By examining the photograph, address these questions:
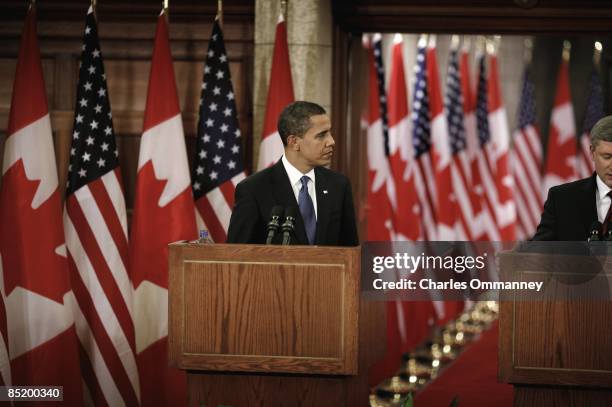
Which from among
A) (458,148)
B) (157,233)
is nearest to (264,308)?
(157,233)

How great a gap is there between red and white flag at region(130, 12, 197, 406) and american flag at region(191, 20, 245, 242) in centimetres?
19

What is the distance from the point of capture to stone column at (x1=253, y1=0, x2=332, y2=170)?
6.94 meters

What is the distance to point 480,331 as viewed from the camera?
10.6 m

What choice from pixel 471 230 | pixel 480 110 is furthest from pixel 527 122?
pixel 471 230

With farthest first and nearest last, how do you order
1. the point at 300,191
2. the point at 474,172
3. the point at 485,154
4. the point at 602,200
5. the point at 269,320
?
the point at 485,154, the point at 474,172, the point at 300,191, the point at 602,200, the point at 269,320

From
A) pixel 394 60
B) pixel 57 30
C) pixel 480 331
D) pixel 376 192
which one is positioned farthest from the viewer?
pixel 480 331

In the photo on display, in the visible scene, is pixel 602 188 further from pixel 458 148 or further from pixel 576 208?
pixel 458 148

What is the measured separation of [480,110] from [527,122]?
4.36ft

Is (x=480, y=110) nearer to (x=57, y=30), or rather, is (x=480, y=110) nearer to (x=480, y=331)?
(x=480, y=331)

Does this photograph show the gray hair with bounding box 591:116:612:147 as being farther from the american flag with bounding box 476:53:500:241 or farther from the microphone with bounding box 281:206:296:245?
the american flag with bounding box 476:53:500:241

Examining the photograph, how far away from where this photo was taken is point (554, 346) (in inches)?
162

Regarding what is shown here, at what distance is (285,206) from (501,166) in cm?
848

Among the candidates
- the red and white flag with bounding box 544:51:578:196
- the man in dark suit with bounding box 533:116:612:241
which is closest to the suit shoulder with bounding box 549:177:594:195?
the man in dark suit with bounding box 533:116:612:241

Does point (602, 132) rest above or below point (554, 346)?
above
